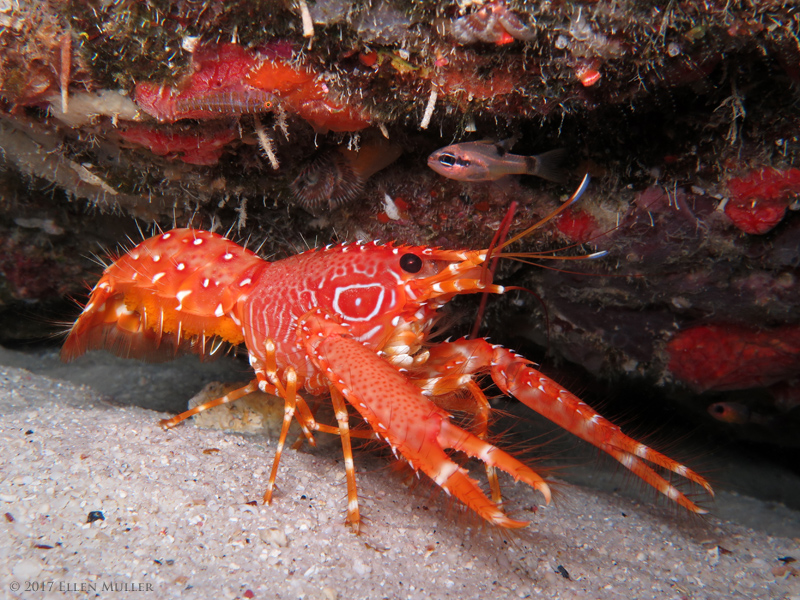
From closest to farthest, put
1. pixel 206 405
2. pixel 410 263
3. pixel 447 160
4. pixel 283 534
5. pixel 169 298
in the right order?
pixel 283 534 → pixel 447 160 → pixel 410 263 → pixel 206 405 → pixel 169 298

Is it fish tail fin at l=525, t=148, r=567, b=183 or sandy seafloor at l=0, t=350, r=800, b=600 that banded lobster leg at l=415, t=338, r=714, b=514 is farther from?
fish tail fin at l=525, t=148, r=567, b=183

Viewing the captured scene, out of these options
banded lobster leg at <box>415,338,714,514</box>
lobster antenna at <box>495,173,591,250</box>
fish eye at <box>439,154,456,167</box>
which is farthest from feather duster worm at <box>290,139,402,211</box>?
banded lobster leg at <box>415,338,714,514</box>

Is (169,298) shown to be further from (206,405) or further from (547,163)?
(547,163)

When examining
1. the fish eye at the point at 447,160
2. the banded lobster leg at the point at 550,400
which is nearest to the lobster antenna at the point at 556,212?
the fish eye at the point at 447,160

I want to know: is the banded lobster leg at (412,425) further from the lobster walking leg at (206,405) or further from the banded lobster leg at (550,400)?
the lobster walking leg at (206,405)

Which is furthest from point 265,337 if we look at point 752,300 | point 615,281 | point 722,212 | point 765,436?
point 765,436

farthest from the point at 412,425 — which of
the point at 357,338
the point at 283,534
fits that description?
the point at 357,338

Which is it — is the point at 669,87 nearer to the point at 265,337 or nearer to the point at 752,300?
the point at 752,300
